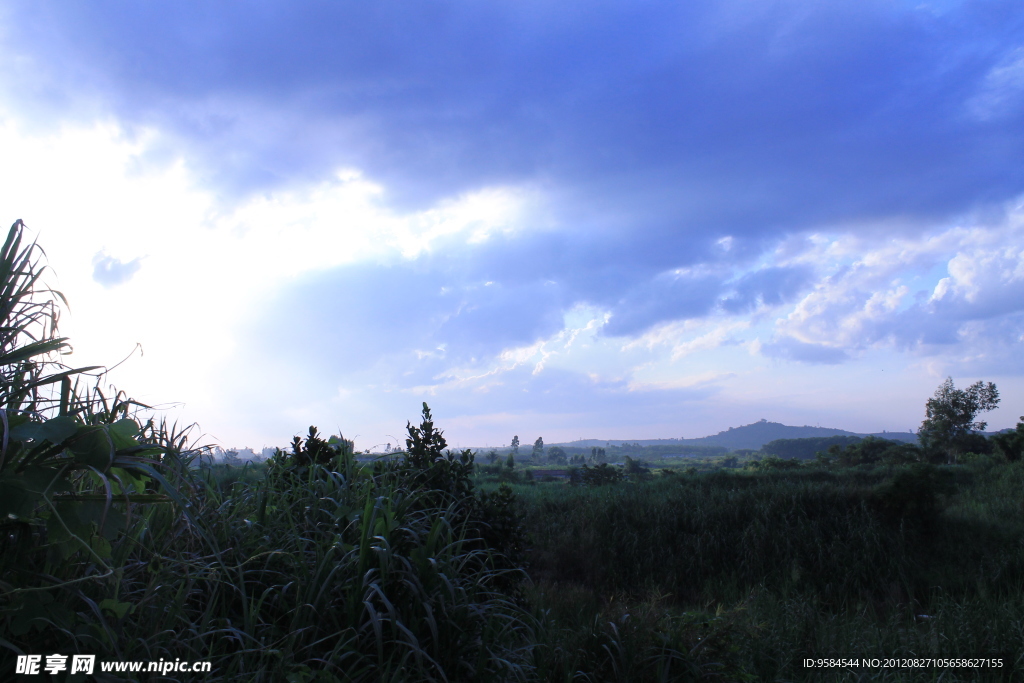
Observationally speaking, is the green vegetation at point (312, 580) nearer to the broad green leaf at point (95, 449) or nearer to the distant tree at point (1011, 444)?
the broad green leaf at point (95, 449)

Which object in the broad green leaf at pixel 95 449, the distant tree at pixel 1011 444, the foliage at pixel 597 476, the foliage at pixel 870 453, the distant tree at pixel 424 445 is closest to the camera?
the broad green leaf at pixel 95 449

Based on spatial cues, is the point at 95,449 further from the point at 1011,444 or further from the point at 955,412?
the point at 955,412

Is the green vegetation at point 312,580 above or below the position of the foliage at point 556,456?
above

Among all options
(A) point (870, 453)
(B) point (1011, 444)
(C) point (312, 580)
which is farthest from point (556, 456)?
(C) point (312, 580)

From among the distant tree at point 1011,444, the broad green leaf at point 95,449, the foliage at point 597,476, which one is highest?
the broad green leaf at point 95,449

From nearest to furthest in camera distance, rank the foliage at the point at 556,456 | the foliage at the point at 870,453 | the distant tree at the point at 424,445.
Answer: the distant tree at the point at 424,445
the foliage at the point at 870,453
the foliage at the point at 556,456

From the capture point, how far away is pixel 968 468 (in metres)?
18.3

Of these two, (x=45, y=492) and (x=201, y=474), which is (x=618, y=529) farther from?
(x=45, y=492)

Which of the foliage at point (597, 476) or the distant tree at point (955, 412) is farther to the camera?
the distant tree at point (955, 412)

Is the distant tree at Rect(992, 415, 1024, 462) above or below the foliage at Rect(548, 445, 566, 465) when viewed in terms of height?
above

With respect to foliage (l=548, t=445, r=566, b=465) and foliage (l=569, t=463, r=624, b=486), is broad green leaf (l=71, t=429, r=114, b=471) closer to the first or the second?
foliage (l=569, t=463, r=624, b=486)

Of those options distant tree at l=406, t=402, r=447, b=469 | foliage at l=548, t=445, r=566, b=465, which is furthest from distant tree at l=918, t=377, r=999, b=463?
distant tree at l=406, t=402, r=447, b=469

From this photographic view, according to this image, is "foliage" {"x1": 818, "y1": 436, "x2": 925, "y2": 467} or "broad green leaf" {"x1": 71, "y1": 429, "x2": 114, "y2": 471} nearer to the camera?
"broad green leaf" {"x1": 71, "y1": 429, "x2": 114, "y2": 471}

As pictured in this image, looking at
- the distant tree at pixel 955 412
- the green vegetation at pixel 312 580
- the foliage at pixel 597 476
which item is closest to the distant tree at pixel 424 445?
the green vegetation at pixel 312 580
